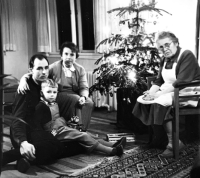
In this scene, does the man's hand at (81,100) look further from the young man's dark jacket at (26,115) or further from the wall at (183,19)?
the wall at (183,19)

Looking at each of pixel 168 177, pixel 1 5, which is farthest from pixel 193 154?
pixel 1 5

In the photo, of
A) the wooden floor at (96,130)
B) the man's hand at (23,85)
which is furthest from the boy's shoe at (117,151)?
the man's hand at (23,85)

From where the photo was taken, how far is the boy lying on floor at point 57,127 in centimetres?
223

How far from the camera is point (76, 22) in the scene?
237 centimetres

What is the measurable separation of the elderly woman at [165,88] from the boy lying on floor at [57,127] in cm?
30

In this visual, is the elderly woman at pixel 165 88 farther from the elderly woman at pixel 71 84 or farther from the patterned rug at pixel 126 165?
the elderly woman at pixel 71 84

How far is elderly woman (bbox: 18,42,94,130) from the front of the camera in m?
2.31

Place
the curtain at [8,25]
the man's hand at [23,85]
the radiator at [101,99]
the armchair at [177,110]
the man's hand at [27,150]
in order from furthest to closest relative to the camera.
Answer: the radiator at [101,99], the armchair at [177,110], the man's hand at [27,150], the man's hand at [23,85], the curtain at [8,25]

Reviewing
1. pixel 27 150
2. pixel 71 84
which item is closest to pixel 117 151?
pixel 71 84

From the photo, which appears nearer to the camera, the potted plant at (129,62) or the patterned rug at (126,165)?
the patterned rug at (126,165)

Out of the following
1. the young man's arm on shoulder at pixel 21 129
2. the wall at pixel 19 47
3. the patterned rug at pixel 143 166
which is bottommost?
the patterned rug at pixel 143 166

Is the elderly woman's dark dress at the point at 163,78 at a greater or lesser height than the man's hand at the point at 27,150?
greater

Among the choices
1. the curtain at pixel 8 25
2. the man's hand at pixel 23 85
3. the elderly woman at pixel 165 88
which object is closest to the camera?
the curtain at pixel 8 25

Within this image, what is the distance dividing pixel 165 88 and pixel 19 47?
139cm
